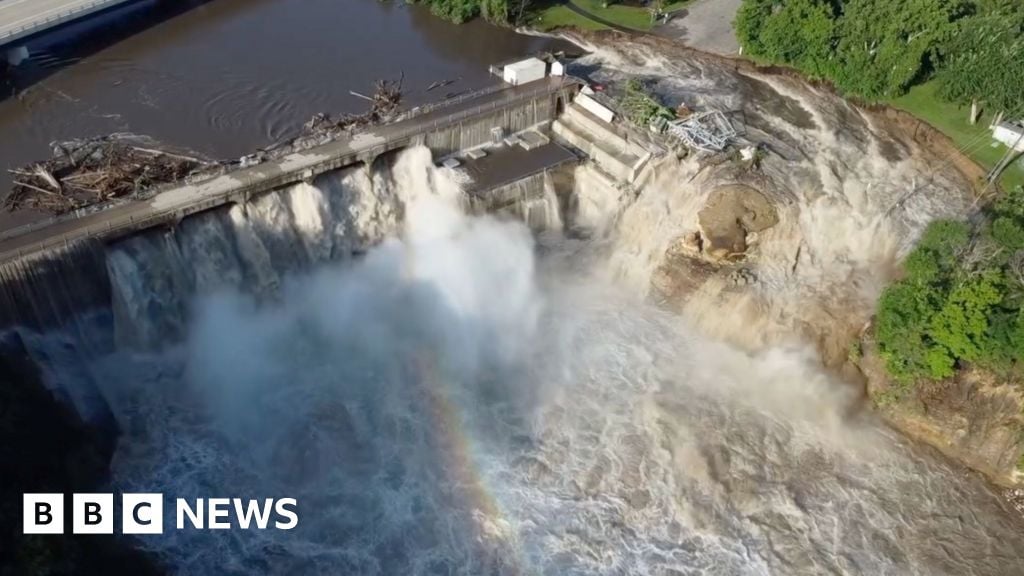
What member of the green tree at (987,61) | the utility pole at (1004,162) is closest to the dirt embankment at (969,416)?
the utility pole at (1004,162)

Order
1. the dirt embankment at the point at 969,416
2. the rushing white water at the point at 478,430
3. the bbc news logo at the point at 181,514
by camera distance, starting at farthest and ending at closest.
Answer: the dirt embankment at the point at 969,416 < the rushing white water at the point at 478,430 < the bbc news logo at the point at 181,514

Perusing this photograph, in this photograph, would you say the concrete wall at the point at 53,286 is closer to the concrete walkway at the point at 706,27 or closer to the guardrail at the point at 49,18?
the guardrail at the point at 49,18

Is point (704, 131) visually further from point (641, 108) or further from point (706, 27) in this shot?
point (706, 27)

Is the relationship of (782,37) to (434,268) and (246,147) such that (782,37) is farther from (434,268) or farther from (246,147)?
(246,147)

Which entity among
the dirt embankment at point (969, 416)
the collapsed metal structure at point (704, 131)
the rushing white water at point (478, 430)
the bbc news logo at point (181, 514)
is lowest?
the bbc news logo at point (181, 514)

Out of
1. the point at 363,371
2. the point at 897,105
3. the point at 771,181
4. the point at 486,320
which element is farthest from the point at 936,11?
the point at 363,371

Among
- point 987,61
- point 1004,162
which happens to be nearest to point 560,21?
point 987,61
